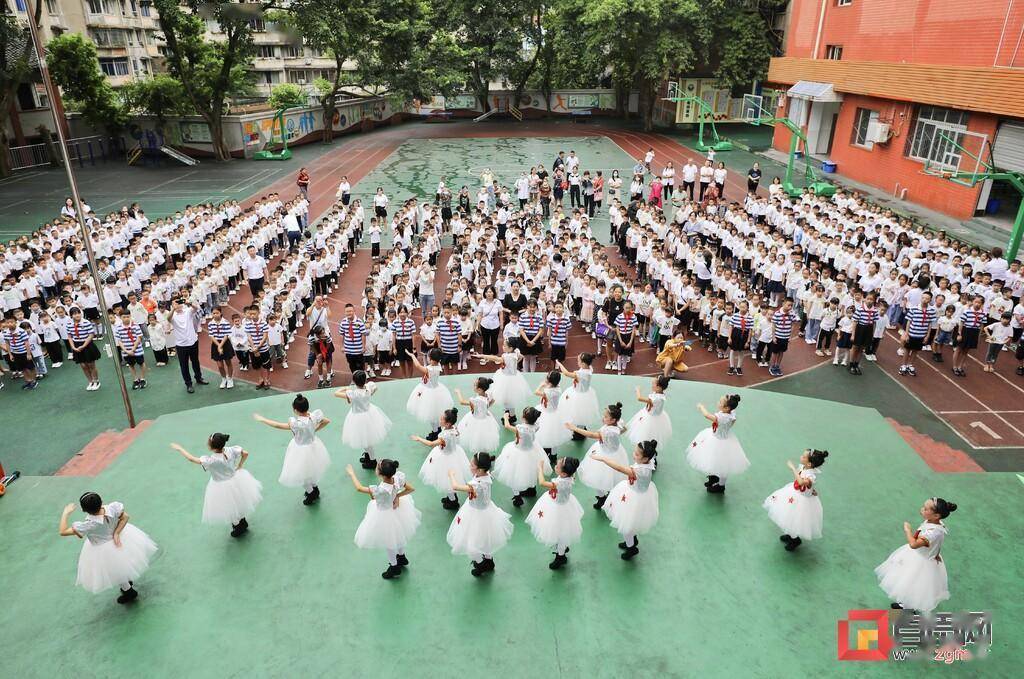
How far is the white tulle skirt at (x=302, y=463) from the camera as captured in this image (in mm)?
6797

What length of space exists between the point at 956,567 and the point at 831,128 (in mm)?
28082

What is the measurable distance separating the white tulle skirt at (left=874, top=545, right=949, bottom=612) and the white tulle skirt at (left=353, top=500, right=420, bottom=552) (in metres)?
4.31

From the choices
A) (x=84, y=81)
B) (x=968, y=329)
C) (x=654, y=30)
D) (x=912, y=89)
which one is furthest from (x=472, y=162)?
(x=968, y=329)

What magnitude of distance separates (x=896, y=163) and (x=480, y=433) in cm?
2281

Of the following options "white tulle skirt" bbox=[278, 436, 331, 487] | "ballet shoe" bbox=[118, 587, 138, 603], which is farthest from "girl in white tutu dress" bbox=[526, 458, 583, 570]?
"ballet shoe" bbox=[118, 587, 138, 603]

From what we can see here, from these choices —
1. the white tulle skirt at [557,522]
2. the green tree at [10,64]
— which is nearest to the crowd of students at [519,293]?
the white tulle skirt at [557,522]

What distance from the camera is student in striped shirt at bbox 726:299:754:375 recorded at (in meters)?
11.5

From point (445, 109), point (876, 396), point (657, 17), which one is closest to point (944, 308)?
point (876, 396)

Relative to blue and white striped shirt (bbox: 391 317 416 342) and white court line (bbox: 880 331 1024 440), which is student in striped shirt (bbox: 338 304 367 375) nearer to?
blue and white striped shirt (bbox: 391 317 416 342)

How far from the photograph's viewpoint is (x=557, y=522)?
5.87 metres

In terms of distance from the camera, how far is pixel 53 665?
541 cm

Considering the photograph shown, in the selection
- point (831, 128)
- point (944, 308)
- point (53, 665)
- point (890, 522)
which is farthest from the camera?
point (831, 128)

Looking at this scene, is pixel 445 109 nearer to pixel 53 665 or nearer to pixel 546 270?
pixel 546 270

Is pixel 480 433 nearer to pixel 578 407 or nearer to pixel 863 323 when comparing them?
pixel 578 407
